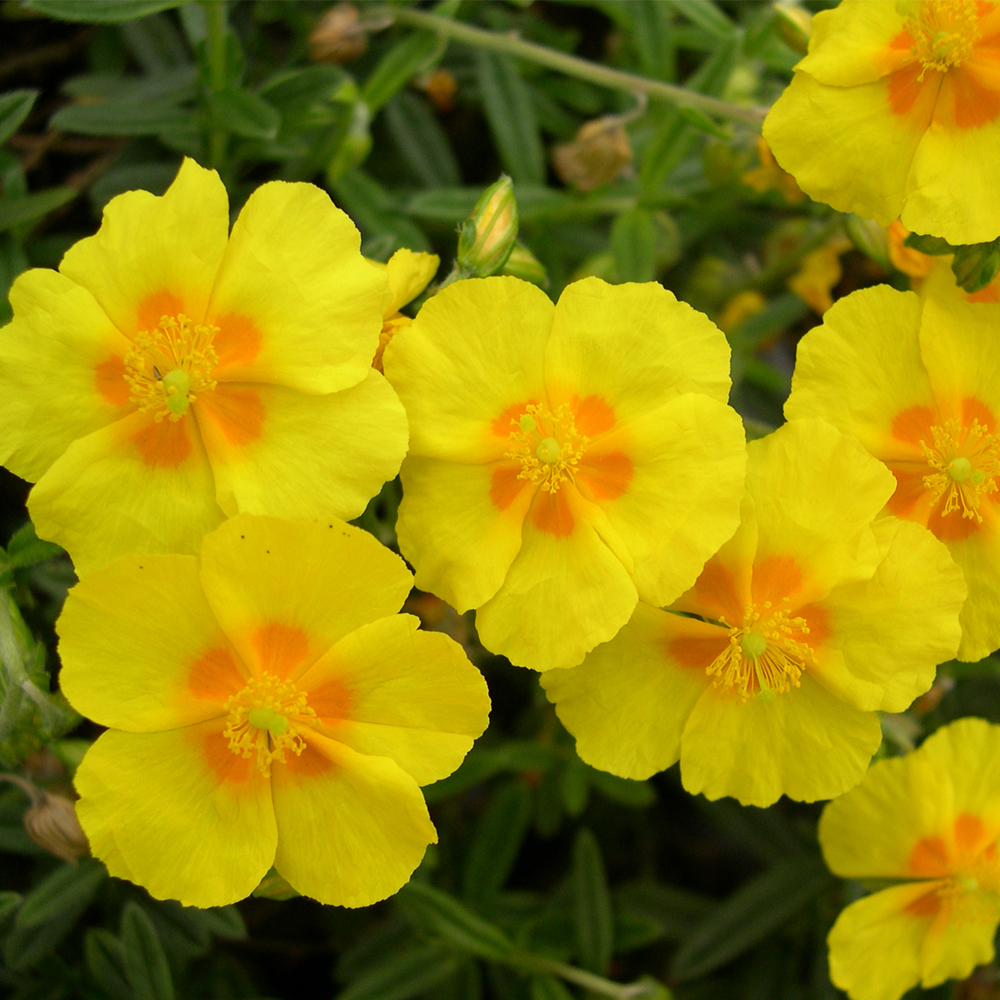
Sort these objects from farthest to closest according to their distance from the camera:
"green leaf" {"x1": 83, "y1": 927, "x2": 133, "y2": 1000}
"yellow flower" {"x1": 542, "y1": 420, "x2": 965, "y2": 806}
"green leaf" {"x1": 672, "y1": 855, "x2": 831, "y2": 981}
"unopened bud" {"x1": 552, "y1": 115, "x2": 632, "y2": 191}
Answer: "green leaf" {"x1": 672, "y1": 855, "x2": 831, "y2": 981}
"unopened bud" {"x1": 552, "y1": 115, "x2": 632, "y2": 191}
"green leaf" {"x1": 83, "y1": 927, "x2": 133, "y2": 1000}
"yellow flower" {"x1": 542, "y1": 420, "x2": 965, "y2": 806}

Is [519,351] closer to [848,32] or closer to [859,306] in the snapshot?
[859,306]

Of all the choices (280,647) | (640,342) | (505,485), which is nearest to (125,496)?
(280,647)

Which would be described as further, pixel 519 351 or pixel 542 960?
pixel 542 960

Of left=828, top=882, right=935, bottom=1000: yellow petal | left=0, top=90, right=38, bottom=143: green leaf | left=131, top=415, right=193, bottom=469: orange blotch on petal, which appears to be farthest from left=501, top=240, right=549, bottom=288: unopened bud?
left=828, top=882, right=935, bottom=1000: yellow petal

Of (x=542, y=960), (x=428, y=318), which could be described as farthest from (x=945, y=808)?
(x=428, y=318)

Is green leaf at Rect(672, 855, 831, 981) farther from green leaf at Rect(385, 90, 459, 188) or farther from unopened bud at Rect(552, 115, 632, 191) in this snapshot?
green leaf at Rect(385, 90, 459, 188)

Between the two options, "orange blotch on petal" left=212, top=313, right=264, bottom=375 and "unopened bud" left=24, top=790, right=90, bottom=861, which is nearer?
"orange blotch on petal" left=212, top=313, right=264, bottom=375

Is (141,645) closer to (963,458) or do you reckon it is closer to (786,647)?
(786,647)
